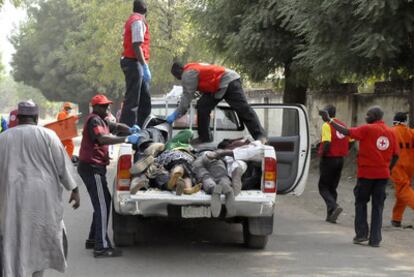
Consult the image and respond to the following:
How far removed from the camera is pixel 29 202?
532cm

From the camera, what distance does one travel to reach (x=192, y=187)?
284 inches

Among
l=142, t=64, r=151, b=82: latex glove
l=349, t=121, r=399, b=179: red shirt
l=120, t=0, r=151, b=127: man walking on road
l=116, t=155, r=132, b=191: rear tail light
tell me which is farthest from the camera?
l=142, t=64, r=151, b=82: latex glove

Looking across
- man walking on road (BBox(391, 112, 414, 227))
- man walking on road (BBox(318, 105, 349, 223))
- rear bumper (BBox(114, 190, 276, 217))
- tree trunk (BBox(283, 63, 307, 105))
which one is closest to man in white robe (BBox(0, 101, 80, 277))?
rear bumper (BBox(114, 190, 276, 217))

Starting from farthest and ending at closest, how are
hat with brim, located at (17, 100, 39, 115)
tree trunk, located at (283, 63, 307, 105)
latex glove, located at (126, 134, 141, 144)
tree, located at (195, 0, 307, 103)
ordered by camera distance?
tree trunk, located at (283, 63, 307, 105) < tree, located at (195, 0, 307, 103) < latex glove, located at (126, 134, 141, 144) < hat with brim, located at (17, 100, 39, 115)

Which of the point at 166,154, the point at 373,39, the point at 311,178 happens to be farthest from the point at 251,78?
the point at 166,154

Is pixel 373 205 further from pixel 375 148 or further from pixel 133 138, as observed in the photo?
pixel 133 138

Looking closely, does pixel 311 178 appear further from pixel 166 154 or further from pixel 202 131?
pixel 166 154

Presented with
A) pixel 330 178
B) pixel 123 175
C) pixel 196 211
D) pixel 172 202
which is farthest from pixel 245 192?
pixel 330 178

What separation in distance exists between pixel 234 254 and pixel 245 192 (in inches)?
38.9

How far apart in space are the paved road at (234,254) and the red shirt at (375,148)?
3.30ft

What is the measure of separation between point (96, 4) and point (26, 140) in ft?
102

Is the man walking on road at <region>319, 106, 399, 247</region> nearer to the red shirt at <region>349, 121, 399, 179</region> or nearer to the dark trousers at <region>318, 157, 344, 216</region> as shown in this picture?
the red shirt at <region>349, 121, 399, 179</region>

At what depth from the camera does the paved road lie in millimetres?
7074

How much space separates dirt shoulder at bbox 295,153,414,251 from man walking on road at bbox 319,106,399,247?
0.40m
